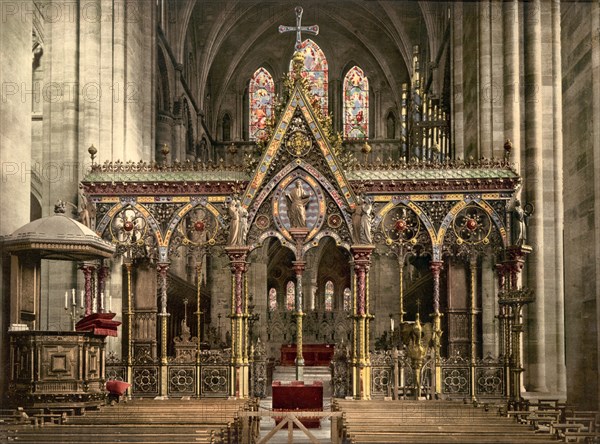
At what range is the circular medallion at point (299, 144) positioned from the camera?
19.6 meters

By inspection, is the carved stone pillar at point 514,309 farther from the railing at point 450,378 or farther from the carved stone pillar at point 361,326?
the carved stone pillar at point 361,326

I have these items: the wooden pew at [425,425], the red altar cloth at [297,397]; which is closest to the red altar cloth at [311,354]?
the red altar cloth at [297,397]

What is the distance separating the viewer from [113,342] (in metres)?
23.5

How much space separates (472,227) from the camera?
19.3 m

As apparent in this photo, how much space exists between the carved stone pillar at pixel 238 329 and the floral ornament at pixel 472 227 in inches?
184

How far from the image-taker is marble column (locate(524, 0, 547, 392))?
2162cm

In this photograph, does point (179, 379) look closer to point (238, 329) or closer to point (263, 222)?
point (238, 329)

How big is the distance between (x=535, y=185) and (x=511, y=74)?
314cm

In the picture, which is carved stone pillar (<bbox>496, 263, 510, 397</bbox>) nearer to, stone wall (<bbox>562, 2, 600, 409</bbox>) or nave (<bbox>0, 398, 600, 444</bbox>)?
stone wall (<bbox>562, 2, 600, 409</bbox>)

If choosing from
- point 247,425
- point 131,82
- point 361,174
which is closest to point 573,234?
point 361,174

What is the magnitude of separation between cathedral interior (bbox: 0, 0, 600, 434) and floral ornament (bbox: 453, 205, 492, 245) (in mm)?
58

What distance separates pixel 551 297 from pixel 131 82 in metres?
13.6

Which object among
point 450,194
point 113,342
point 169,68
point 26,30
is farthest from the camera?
point 169,68

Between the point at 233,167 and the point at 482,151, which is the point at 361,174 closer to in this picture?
the point at 233,167
